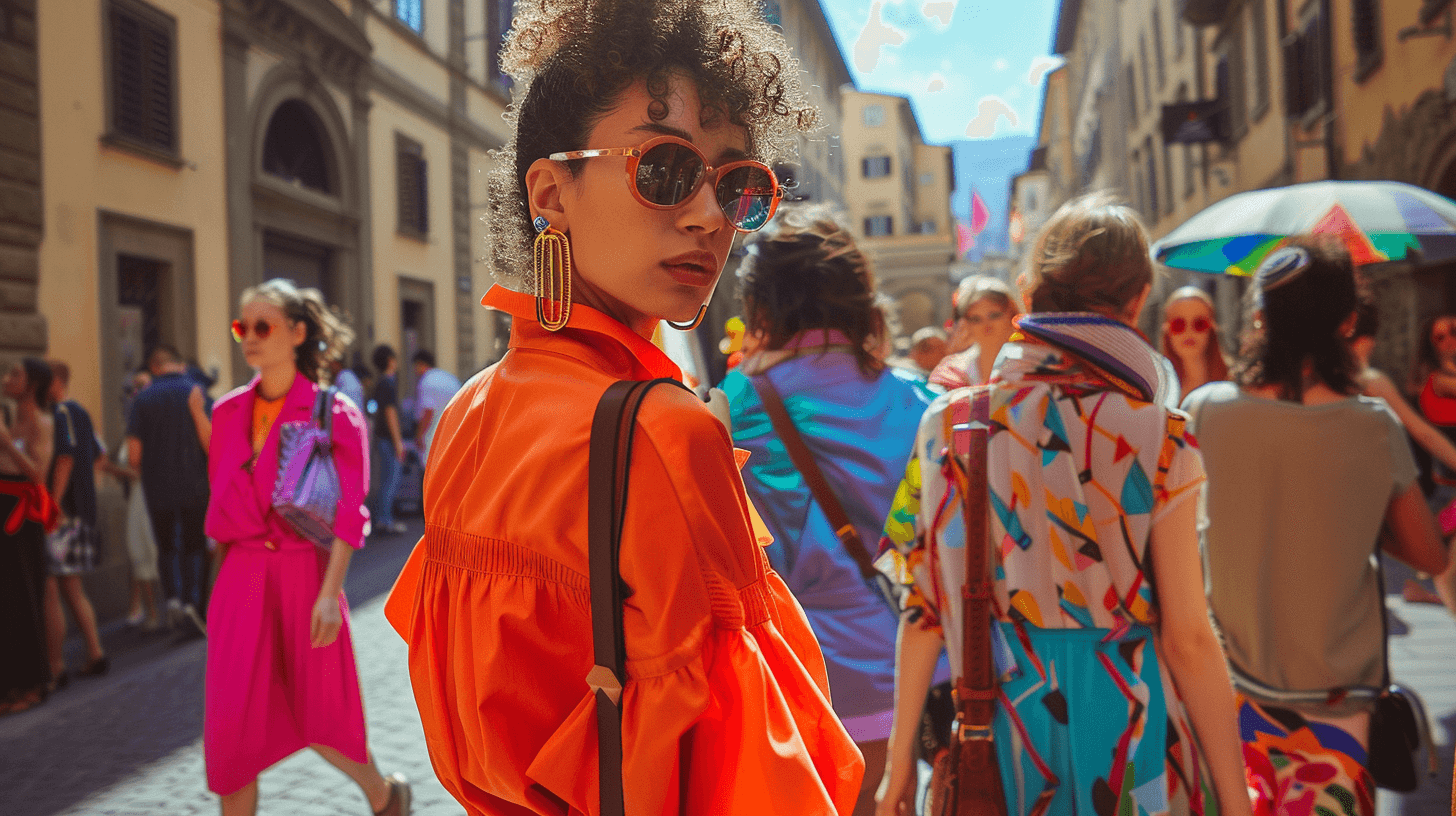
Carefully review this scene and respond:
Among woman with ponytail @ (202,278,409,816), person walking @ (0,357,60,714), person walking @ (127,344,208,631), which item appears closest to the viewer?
woman with ponytail @ (202,278,409,816)

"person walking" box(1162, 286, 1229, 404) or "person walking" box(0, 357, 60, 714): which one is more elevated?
"person walking" box(1162, 286, 1229, 404)

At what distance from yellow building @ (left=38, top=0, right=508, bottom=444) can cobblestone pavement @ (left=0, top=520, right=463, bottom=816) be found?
413 cm

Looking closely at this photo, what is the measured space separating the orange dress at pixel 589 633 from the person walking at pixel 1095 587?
1055 millimetres

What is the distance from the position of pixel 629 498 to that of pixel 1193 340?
14.5 ft

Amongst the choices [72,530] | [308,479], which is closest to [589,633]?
[308,479]

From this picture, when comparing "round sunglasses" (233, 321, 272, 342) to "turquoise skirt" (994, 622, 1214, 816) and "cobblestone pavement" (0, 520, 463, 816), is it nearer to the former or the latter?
"cobblestone pavement" (0, 520, 463, 816)

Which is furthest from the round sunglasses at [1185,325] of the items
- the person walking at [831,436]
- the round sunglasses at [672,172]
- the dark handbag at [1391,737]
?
the round sunglasses at [672,172]

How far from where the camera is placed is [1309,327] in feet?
9.39

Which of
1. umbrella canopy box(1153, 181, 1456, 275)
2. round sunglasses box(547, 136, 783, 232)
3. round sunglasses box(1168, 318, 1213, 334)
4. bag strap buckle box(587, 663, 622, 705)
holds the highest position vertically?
umbrella canopy box(1153, 181, 1456, 275)

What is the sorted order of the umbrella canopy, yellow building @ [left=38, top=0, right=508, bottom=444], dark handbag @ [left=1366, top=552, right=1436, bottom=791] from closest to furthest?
dark handbag @ [left=1366, top=552, right=1436, bottom=791]
the umbrella canopy
yellow building @ [left=38, top=0, right=508, bottom=444]

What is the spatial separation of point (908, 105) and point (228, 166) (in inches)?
2196

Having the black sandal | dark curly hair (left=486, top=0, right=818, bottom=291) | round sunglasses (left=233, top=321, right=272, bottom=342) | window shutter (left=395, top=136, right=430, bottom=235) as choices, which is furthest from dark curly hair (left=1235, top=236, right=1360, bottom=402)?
window shutter (left=395, top=136, right=430, bottom=235)

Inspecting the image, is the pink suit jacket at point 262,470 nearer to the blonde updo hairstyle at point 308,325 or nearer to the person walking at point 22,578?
the blonde updo hairstyle at point 308,325

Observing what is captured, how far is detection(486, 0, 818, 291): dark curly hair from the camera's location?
1.18 meters
